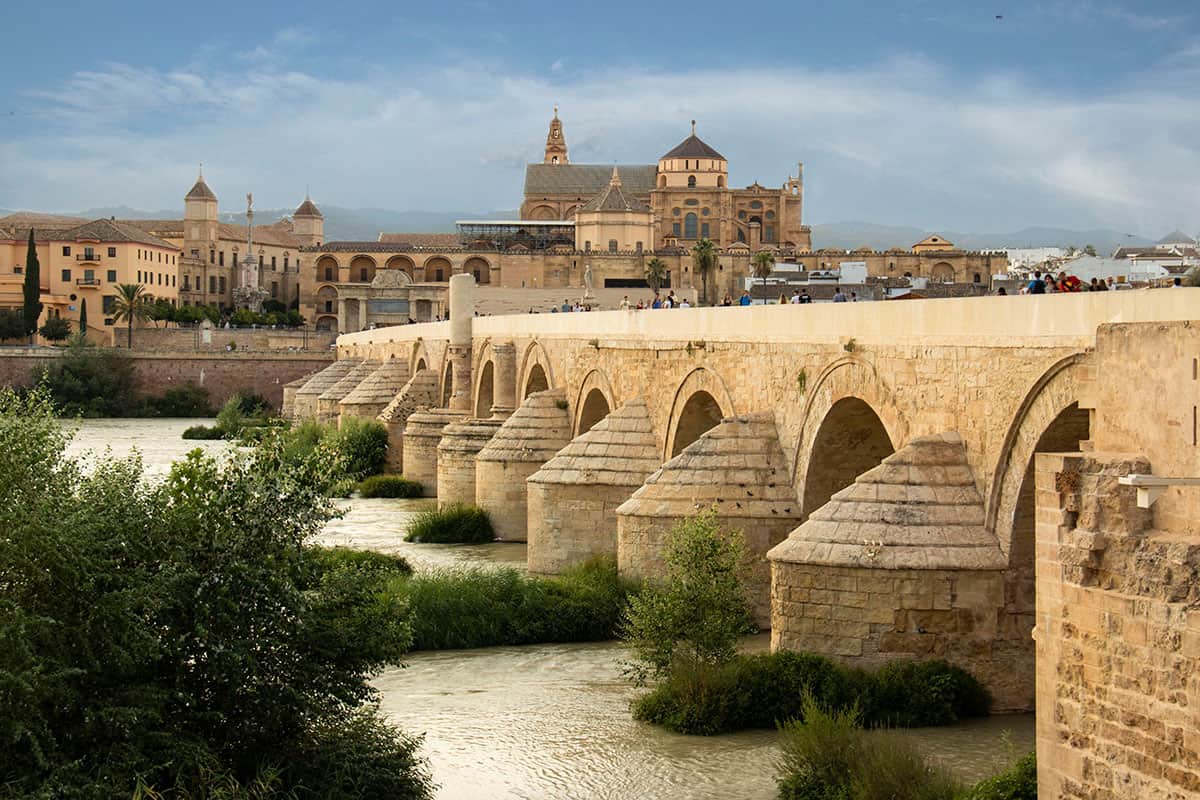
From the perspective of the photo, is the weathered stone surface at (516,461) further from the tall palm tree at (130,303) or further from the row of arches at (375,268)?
the row of arches at (375,268)

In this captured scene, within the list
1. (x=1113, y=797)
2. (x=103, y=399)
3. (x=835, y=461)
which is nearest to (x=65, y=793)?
(x=1113, y=797)

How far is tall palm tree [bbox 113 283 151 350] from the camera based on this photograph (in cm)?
7262

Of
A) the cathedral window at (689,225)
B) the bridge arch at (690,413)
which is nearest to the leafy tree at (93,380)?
the cathedral window at (689,225)

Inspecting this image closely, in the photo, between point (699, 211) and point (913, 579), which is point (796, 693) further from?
point (699, 211)

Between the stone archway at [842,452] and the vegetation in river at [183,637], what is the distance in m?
4.94

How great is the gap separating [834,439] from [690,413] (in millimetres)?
4276

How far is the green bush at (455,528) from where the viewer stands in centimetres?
2352

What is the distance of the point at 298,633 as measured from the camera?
10469 millimetres

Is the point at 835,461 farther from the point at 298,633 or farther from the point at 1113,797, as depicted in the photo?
the point at 1113,797

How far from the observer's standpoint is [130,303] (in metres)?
72.7

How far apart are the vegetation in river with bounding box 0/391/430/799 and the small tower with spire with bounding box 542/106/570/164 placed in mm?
94885

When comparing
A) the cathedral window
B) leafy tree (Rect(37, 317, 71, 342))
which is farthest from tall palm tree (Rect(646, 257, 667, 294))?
leafy tree (Rect(37, 317, 71, 342))

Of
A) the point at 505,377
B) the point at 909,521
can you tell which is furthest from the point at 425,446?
the point at 909,521

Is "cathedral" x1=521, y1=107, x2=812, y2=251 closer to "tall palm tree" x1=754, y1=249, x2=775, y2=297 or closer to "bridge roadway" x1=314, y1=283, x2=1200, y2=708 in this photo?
"tall palm tree" x1=754, y1=249, x2=775, y2=297
